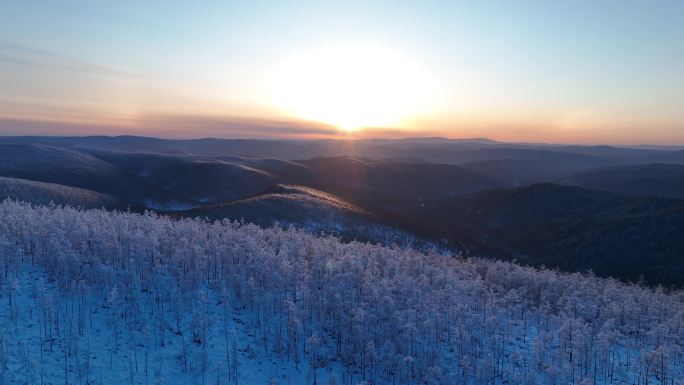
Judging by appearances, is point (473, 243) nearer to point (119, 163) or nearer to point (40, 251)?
point (40, 251)

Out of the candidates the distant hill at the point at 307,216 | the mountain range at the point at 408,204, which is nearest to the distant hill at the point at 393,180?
the mountain range at the point at 408,204

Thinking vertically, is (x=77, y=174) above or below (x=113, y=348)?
below

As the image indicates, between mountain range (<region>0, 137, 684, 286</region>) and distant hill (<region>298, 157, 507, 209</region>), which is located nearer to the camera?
mountain range (<region>0, 137, 684, 286</region>)

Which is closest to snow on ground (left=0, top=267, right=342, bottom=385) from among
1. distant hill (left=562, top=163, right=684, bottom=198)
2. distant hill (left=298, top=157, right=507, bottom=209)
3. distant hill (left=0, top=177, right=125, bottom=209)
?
distant hill (left=0, top=177, right=125, bottom=209)

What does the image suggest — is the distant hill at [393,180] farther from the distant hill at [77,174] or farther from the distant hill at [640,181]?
the distant hill at [77,174]

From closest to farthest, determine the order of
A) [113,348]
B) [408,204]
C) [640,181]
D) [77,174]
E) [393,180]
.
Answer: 1. [113,348]
2. [77,174]
3. [408,204]
4. [640,181]
5. [393,180]

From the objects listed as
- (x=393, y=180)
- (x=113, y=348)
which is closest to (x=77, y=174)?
(x=113, y=348)

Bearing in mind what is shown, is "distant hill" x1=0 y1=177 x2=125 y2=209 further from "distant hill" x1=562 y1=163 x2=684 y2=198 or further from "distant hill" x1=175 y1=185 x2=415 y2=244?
"distant hill" x1=562 y1=163 x2=684 y2=198

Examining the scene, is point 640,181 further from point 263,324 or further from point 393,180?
point 263,324
